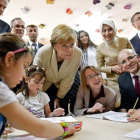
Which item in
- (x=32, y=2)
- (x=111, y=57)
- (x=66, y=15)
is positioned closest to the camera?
(x=111, y=57)

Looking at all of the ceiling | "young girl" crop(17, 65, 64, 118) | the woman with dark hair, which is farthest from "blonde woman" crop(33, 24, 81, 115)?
the ceiling

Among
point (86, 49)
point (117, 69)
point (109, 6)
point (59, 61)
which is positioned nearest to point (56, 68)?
point (59, 61)

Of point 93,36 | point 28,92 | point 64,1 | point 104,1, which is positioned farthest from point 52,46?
point 93,36

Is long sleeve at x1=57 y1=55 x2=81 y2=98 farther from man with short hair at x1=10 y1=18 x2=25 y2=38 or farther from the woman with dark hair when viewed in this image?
man with short hair at x1=10 y1=18 x2=25 y2=38

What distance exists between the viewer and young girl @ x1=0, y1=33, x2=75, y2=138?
1.94ft

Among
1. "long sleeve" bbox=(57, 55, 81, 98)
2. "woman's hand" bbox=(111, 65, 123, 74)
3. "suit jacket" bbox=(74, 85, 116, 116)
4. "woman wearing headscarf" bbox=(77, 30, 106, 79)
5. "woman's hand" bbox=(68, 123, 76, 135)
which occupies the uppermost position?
"woman wearing headscarf" bbox=(77, 30, 106, 79)

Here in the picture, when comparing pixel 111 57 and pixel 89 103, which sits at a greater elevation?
pixel 111 57

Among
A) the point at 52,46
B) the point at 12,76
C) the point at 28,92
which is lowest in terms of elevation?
the point at 28,92

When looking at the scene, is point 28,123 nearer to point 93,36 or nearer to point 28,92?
point 28,92

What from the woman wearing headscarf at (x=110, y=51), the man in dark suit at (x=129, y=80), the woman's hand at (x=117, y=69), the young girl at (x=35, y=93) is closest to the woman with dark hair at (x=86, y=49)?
the woman wearing headscarf at (x=110, y=51)

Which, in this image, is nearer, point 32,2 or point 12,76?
point 12,76

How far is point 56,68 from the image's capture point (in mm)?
1645

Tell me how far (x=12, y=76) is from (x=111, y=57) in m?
1.56

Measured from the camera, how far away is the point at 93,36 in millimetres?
5461
